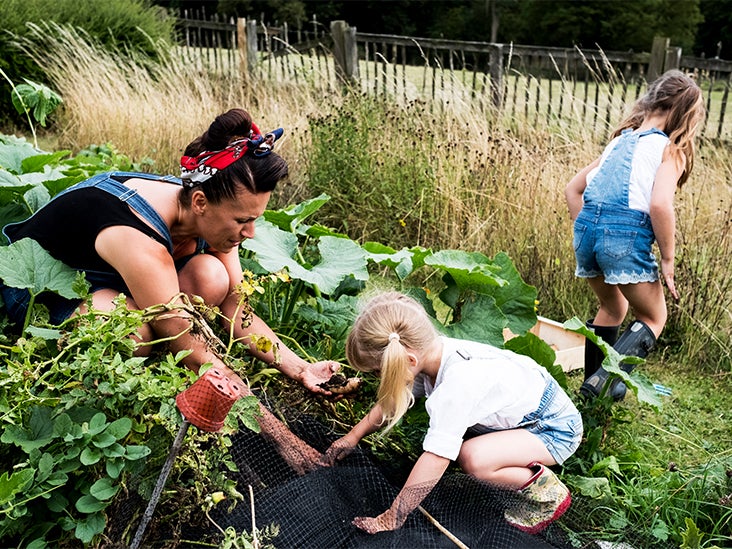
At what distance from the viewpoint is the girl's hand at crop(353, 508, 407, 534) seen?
2.09 metres

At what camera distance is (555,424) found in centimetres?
253

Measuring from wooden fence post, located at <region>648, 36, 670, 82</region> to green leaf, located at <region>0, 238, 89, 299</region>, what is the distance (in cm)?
691

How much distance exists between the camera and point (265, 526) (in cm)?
204

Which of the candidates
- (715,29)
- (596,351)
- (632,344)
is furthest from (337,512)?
(715,29)

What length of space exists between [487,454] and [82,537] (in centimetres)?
118

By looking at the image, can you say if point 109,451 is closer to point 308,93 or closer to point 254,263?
point 254,263

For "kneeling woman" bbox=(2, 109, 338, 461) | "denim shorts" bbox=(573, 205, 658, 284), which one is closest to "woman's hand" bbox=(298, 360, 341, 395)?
"kneeling woman" bbox=(2, 109, 338, 461)

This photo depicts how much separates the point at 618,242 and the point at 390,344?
1623 millimetres

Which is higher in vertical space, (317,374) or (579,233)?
(579,233)

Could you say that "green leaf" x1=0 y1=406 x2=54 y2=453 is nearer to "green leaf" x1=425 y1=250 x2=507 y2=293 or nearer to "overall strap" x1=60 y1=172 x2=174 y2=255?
"overall strap" x1=60 y1=172 x2=174 y2=255

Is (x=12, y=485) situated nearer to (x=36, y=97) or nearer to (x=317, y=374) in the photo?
(x=317, y=374)

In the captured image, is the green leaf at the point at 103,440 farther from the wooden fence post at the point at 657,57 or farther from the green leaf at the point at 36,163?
the wooden fence post at the point at 657,57

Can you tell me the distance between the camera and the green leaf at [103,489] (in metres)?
1.86

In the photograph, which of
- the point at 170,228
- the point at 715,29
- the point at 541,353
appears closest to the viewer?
the point at 170,228
